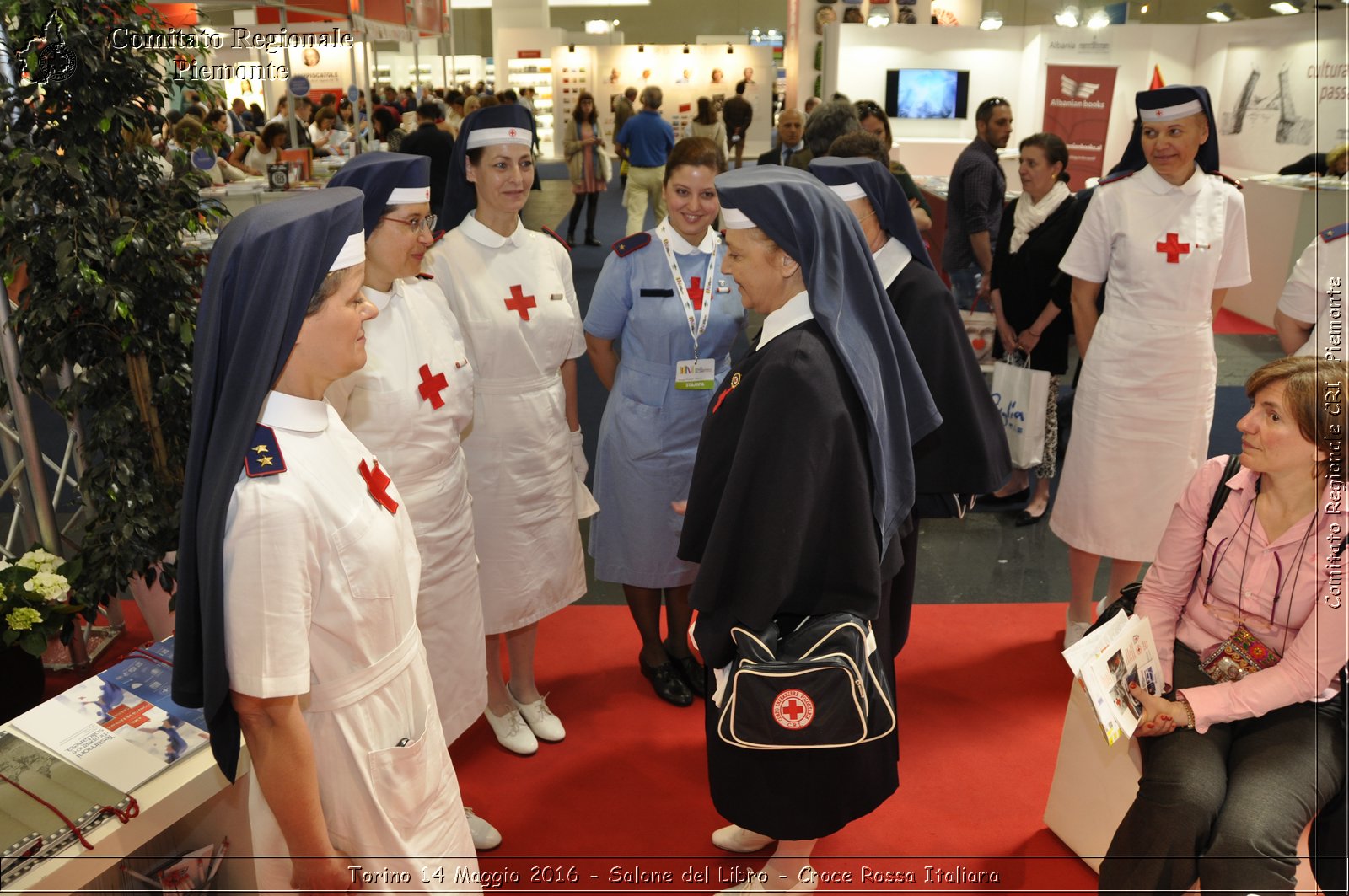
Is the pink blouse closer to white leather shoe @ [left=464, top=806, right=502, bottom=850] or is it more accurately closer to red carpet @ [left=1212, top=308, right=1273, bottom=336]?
white leather shoe @ [left=464, top=806, right=502, bottom=850]

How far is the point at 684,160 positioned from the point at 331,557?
1.79m

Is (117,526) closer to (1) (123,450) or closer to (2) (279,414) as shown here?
(1) (123,450)

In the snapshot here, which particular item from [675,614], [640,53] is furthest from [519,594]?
[640,53]

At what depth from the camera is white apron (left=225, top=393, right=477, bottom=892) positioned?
4.49 feet

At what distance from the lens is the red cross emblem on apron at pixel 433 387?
227 cm

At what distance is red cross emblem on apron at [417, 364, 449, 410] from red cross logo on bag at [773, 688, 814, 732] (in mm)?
1023

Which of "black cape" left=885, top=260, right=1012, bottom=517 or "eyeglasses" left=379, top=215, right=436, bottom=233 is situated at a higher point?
"eyeglasses" left=379, top=215, right=436, bottom=233

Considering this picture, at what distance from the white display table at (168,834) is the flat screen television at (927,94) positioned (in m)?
11.1

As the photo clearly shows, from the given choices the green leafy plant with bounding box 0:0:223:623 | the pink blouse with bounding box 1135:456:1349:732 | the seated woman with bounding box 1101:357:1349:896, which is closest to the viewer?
the seated woman with bounding box 1101:357:1349:896

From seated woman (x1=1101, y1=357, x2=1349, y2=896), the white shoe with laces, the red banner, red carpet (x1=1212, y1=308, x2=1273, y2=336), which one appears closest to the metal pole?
seated woman (x1=1101, y1=357, x2=1349, y2=896)

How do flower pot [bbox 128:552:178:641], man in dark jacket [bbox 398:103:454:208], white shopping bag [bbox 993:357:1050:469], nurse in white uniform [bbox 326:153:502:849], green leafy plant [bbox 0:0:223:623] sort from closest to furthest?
nurse in white uniform [bbox 326:153:502:849] < green leafy plant [bbox 0:0:223:623] < flower pot [bbox 128:552:178:641] < white shopping bag [bbox 993:357:1050:469] < man in dark jacket [bbox 398:103:454:208]

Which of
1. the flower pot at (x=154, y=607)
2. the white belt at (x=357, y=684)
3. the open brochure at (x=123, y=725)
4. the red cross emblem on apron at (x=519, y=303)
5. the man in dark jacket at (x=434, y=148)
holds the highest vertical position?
the man in dark jacket at (x=434, y=148)

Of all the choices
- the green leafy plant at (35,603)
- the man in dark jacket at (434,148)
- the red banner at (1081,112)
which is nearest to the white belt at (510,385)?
the green leafy plant at (35,603)

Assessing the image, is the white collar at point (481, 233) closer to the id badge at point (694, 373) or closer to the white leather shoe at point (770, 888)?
the id badge at point (694, 373)
